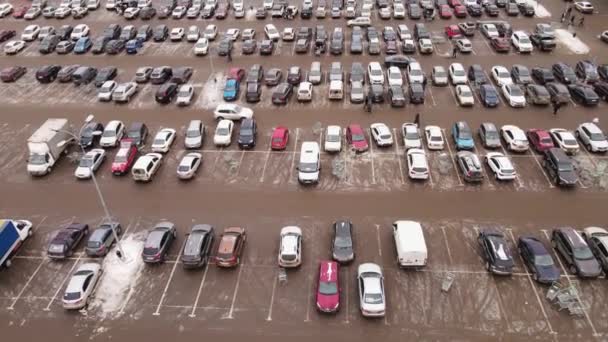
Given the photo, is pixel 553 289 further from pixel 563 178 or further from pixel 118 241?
pixel 118 241

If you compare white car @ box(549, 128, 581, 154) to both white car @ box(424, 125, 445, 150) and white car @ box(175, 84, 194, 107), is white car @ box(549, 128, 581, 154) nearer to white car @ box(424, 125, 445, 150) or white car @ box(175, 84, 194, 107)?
white car @ box(424, 125, 445, 150)

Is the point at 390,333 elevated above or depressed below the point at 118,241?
below

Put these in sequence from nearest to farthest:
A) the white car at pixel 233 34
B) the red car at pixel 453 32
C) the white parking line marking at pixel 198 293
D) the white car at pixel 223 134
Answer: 1. the white parking line marking at pixel 198 293
2. the white car at pixel 223 134
3. the red car at pixel 453 32
4. the white car at pixel 233 34

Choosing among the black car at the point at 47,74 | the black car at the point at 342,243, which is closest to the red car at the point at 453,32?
the black car at the point at 342,243

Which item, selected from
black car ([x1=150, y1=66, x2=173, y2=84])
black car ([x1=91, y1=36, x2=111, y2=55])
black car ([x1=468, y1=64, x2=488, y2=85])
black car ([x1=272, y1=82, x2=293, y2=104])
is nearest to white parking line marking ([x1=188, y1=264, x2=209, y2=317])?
black car ([x1=272, y1=82, x2=293, y2=104])

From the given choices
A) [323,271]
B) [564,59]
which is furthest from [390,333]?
[564,59]

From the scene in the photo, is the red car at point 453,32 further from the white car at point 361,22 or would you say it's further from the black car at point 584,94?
the black car at point 584,94
